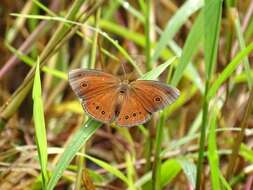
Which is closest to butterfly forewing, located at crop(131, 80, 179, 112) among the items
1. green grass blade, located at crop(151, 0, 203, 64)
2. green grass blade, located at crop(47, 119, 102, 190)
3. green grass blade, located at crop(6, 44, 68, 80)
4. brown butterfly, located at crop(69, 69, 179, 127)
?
brown butterfly, located at crop(69, 69, 179, 127)

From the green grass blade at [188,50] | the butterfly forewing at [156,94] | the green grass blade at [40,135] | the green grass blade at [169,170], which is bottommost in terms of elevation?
the green grass blade at [169,170]

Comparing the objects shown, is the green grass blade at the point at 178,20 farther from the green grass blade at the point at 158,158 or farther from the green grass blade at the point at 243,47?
the green grass blade at the point at 158,158

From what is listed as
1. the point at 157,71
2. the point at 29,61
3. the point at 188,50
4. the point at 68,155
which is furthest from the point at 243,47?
the point at 29,61

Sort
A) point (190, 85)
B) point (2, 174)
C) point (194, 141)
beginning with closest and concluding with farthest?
point (2, 174) → point (194, 141) → point (190, 85)

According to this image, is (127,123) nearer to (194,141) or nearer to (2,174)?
(2,174)

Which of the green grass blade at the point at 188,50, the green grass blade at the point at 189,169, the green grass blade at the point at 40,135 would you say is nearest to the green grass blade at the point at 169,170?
the green grass blade at the point at 189,169

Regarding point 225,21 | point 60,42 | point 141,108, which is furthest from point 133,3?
point 141,108

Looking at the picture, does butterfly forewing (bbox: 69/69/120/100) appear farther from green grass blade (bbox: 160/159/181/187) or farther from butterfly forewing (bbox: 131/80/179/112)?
green grass blade (bbox: 160/159/181/187)
